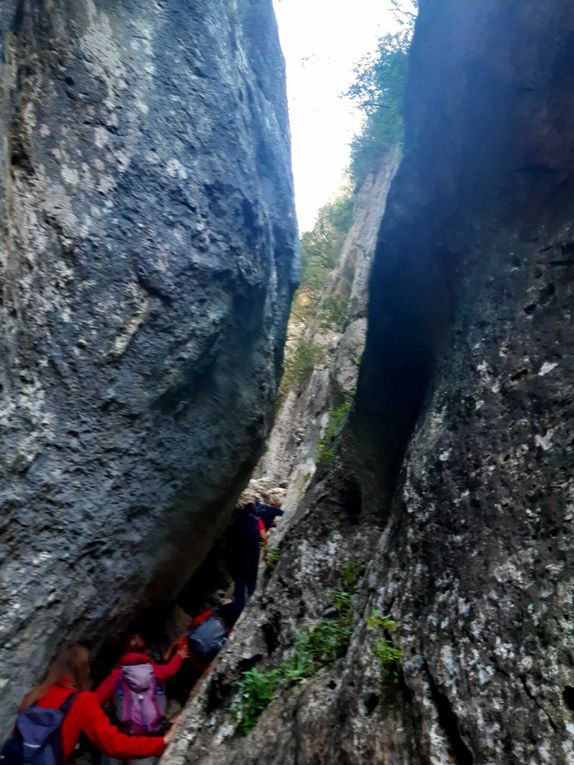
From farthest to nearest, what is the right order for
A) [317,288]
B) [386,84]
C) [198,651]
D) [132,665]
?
[317,288] → [386,84] → [198,651] → [132,665]

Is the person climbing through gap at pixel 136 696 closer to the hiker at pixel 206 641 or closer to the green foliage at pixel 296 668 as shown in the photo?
the green foliage at pixel 296 668

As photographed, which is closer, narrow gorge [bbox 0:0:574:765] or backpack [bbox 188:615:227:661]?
narrow gorge [bbox 0:0:574:765]

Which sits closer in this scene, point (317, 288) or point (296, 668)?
point (296, 668)

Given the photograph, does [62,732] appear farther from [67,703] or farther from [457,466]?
[457,466]

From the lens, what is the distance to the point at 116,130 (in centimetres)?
552

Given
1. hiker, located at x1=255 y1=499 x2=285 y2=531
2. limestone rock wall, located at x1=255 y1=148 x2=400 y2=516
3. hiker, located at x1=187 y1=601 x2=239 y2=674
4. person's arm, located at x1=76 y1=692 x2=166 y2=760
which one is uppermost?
limestone rock wall, located at x1=255 y1=148 x2=400 y2=516

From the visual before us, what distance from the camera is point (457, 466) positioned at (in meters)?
4.32

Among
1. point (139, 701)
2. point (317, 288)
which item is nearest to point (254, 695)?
point (139, 701)

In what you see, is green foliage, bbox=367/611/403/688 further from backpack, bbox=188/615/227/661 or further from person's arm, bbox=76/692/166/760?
backpack, bbox=188/615/227/661

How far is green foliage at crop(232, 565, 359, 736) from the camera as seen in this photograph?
15.7ft

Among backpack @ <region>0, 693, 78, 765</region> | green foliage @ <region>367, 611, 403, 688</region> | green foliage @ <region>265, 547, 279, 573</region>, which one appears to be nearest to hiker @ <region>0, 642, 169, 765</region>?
backpack @ <region>0, 693, 78, 765</region>

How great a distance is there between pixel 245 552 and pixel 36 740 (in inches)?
158

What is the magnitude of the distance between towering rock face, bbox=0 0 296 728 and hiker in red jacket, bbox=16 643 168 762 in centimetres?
19

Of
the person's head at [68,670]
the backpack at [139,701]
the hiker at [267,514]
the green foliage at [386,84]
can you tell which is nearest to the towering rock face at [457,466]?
the backpack at [139,701]
